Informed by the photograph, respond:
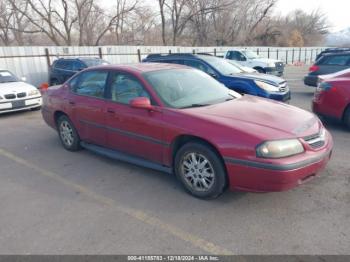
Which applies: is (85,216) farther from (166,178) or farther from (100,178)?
(166,178)

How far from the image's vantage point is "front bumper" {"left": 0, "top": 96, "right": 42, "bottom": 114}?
310 inches

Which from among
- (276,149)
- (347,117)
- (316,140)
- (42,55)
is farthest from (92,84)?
(42,55)

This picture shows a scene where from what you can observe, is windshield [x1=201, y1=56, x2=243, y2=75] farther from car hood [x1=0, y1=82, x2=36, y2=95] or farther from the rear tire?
car hood [x1=0, y1=82, x2=36, y2=95]

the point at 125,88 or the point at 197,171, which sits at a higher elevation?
the point at 125,88

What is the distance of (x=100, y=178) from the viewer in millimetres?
3953

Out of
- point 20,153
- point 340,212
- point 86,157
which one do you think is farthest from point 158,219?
point 20,153

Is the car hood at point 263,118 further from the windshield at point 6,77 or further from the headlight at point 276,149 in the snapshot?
the windshield at point 6,77

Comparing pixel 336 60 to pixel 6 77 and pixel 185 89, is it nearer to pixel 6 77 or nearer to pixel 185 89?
pixel 185 89

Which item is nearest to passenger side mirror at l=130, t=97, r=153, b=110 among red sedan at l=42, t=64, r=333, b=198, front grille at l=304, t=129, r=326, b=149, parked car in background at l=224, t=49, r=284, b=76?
red sedan at l=42, t=64, r=333, b=198

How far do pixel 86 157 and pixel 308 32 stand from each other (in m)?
63.1

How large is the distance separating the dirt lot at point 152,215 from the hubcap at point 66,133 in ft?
2.60

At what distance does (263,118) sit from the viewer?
10.5ft

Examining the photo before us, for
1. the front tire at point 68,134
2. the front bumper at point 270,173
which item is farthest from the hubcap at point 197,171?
the front tire at point 68,134

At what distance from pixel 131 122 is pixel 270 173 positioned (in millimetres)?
1926
